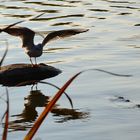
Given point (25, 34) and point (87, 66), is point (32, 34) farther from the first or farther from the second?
point (87, 66)

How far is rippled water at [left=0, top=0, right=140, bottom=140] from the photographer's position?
5936mm

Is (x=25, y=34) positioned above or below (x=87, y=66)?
above

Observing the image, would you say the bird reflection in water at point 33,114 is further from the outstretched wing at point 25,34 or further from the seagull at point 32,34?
the outstretched wing at point 25,34

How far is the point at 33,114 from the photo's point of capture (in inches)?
265

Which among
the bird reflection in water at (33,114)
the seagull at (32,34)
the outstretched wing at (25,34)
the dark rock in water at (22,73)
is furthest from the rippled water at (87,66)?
the outstretched wing at (25,34)

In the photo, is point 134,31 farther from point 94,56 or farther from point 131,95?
point 131,95

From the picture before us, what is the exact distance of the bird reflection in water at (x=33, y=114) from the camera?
6.11m

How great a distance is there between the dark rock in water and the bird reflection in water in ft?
2.93

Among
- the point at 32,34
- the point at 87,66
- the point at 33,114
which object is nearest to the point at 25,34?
the point at 32,34

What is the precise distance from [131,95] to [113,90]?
374 millimetres

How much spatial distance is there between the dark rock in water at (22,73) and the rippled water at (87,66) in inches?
9.3

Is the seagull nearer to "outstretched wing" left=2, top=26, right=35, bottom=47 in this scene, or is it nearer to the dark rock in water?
"outstretched wing" left=2, top=26, right=35, bottom=47

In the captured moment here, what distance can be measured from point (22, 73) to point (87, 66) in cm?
119

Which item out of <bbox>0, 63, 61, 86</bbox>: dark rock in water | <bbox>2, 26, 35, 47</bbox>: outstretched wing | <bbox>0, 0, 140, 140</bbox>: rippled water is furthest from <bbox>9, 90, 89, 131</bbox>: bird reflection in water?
<bbox>2, 26, 35, 47</bbox>: outstretched wing
